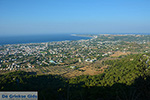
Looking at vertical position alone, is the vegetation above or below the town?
above

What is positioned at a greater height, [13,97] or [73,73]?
[13,97]

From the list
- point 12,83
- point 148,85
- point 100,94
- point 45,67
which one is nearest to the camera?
point 100,94

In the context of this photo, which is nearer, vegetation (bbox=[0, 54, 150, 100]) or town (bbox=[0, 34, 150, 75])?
vegetation (bbox=[0, 54, 150, 100])

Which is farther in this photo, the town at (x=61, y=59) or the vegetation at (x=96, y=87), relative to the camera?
the town at (x=61, y=59)

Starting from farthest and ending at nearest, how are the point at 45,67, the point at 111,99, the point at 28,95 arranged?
the point at 45,67
the point at 111,99
the point at 28,95

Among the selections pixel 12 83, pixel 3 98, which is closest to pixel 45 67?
pixel 12 83

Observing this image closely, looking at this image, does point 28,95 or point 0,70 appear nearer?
point 28,95

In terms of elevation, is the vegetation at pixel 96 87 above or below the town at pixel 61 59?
above

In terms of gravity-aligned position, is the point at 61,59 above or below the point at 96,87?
below

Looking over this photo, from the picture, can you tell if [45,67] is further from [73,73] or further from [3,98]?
[3,98]

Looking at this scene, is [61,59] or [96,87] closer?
[96,87]

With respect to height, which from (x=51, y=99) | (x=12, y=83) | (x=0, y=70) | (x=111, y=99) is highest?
(x=111, y=99)
